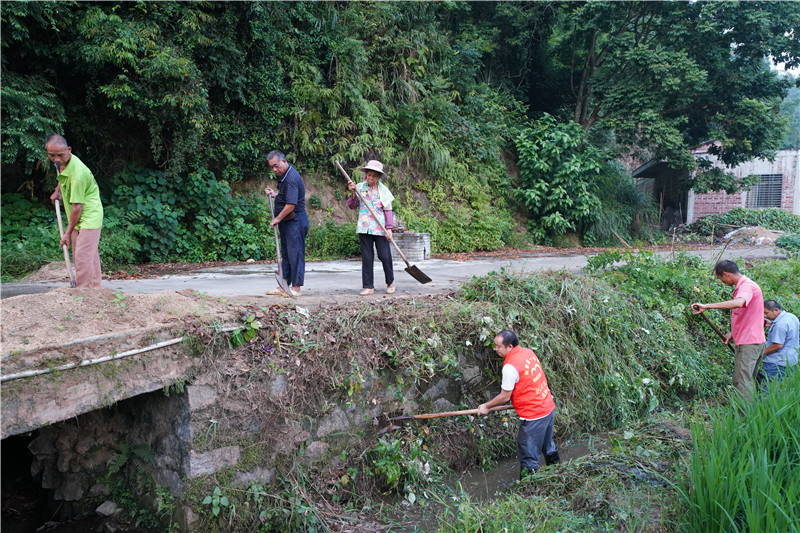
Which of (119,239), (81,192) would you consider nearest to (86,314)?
(81,192)

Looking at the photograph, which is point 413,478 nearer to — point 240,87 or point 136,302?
point 136,302

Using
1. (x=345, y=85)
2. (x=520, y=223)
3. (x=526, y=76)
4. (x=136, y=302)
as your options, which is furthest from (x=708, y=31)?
(x=136, y=302)

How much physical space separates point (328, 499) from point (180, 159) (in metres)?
7.49

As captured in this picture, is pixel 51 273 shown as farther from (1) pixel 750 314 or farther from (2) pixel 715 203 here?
(2) pixel 715 203

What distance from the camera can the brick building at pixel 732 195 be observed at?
22109 mm

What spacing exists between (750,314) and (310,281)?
5346 millimetres

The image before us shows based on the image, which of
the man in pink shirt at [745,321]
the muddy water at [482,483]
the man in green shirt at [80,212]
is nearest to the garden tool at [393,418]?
the muddy water at [482,483]

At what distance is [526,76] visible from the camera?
60.0 ft

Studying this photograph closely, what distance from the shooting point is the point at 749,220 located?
Answer: 21.1 m

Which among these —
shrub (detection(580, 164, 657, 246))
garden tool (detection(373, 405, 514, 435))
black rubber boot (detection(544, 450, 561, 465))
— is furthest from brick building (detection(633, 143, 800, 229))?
garden tool (detection(373, 405, 514, 435))

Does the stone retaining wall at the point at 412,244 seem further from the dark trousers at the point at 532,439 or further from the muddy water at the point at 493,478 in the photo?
the dark trousers at the point at 532,439

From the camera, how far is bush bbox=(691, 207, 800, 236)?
20594 mm

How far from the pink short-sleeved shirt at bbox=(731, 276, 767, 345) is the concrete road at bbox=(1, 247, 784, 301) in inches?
83.7

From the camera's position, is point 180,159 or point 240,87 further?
point 240,87
